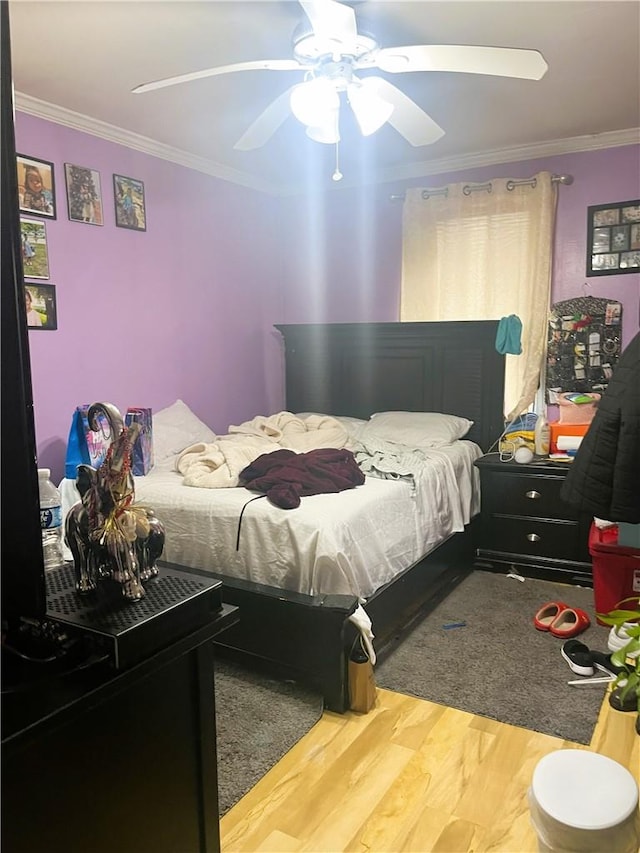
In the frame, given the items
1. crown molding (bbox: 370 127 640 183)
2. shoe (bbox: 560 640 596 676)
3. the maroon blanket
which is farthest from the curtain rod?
shoe (bbox: 560 640 596 676)

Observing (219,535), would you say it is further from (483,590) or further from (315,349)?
(315,349)

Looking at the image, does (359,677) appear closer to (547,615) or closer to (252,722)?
(252,722)

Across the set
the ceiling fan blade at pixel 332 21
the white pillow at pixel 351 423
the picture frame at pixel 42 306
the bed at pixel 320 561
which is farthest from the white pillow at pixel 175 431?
the ceiling fan blade at pixel 332 21

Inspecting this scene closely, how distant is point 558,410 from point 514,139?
1.56 m

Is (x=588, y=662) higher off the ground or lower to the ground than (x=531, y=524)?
lower

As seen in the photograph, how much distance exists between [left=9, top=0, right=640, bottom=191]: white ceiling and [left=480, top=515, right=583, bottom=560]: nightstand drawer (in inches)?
82.2

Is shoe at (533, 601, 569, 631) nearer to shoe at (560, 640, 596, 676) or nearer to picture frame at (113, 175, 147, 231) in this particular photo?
shoe at (560, 640, 596, 676)

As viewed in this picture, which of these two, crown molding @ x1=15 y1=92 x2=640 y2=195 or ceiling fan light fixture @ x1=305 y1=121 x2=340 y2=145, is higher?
crown molding @ x1=15 y1=92 x2=640 y2=195

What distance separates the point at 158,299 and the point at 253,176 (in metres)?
1.22

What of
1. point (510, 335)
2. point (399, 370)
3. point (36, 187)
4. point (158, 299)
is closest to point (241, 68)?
point (36, 187)

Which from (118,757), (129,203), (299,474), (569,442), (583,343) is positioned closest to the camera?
(118,757)

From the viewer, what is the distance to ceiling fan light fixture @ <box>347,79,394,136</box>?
222cm

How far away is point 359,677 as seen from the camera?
7.23 ft

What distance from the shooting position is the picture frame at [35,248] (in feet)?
9.82
